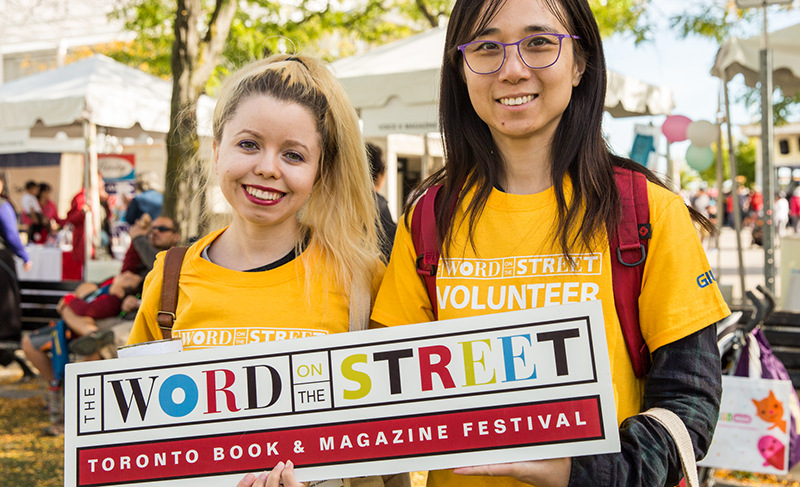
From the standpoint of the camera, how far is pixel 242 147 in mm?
1555

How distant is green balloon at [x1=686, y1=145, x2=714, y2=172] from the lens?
6.28m

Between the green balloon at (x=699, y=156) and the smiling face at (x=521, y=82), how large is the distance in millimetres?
5522

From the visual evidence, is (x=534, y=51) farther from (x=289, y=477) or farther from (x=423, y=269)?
(x=289, y=477)

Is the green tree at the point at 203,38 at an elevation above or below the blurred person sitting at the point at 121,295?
above

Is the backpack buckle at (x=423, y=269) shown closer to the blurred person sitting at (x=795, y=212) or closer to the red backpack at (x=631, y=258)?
the red backpack at (x=631, y=258)

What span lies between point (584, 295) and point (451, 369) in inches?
11.6

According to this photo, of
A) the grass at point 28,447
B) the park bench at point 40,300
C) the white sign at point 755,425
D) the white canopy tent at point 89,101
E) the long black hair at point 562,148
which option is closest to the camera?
the long black hair at point 562,148

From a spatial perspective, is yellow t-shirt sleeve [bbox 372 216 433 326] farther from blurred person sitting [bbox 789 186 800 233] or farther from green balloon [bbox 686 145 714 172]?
blurred person sitting [bbox 789 186 800 233]

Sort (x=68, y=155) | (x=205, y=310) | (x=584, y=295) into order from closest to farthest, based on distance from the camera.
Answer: (x=584, y=295) → (x=205, y=310) → (x=68, y=155)

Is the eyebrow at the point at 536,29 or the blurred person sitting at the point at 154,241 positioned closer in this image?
the eyebrow at the point at 536,29

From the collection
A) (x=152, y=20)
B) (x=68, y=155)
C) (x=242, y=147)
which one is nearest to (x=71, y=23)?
(x=68, y=155)

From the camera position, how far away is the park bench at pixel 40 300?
6.55 m

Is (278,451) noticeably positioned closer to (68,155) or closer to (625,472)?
(625,472)

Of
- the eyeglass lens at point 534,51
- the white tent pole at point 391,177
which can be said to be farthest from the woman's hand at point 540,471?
the white tent pole at point 391,177
